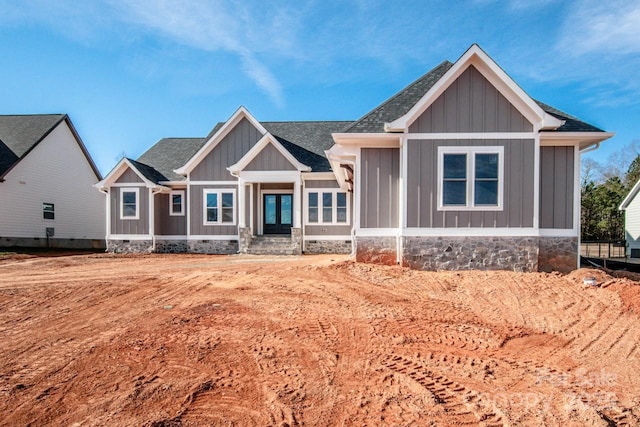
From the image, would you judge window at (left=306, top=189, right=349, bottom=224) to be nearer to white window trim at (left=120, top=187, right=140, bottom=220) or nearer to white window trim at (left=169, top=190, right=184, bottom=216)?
white window trim at (left=169, top=190, right=184, bottom=216)

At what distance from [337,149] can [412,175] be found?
244cm

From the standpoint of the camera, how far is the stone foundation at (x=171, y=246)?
17.4 metres

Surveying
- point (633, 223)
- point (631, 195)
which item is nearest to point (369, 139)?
point (631, 195)

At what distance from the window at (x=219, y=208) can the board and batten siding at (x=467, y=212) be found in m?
9.83

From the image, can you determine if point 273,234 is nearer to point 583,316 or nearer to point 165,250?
point 165,250

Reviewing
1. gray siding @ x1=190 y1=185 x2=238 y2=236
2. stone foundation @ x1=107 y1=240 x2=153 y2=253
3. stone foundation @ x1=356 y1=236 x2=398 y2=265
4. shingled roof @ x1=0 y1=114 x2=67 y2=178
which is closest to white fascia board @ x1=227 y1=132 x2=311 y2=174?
gray siding @ x1=190 y1=185 x2=238 y2=236

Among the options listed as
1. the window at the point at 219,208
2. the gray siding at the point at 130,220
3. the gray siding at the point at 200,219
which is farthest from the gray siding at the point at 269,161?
the gray siding at the point at 130,220

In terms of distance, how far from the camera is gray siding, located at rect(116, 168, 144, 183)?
17.1m

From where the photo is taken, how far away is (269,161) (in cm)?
1608

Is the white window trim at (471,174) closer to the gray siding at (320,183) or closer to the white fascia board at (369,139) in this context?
the white fascia board at (369,139)

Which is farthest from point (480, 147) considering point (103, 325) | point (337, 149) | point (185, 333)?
point (103, 325)

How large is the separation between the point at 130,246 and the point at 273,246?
7165 millimetres

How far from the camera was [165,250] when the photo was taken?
1742cm

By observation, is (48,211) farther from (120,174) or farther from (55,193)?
(120,174)
